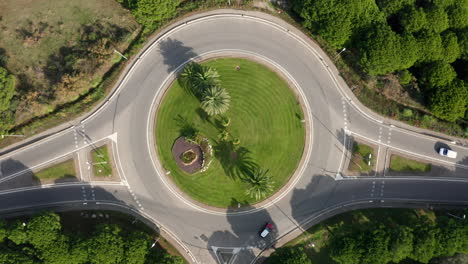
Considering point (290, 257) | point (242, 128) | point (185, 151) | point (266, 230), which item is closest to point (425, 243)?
point (290, 257)

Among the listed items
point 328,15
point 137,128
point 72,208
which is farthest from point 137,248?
point 328,15

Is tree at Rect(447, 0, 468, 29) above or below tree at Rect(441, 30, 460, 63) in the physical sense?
above

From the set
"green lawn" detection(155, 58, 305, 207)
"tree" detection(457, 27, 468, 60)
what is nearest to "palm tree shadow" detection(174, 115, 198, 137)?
"green lawn" detection(155, 58, 305, 207)

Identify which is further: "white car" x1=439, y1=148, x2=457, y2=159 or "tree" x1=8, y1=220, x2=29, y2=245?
"white car" x1=439, y1=148, x2=457, y2=159

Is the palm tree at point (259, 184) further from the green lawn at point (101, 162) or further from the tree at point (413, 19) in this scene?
the tree at point (413, 19)

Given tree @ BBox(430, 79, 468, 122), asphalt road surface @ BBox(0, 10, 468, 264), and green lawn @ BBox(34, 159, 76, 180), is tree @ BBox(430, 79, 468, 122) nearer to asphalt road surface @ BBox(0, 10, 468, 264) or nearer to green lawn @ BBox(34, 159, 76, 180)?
asphalt road surface @ BBox(0, 10, 468, 264)

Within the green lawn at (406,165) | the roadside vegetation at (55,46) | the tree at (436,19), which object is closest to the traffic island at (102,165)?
the roadside vegetation at (55,46)

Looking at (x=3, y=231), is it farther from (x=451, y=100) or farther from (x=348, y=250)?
(x=451, y=100)
